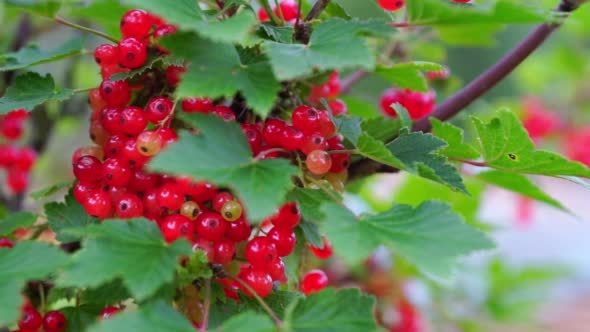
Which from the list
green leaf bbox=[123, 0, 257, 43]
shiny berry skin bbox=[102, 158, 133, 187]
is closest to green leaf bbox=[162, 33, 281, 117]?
green leaf bbox=[123, 0, 257, 43]

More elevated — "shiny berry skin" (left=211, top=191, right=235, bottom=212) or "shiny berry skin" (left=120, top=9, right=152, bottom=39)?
"shiny berry skin" (left=120, top=9, right=152, bottom=39)

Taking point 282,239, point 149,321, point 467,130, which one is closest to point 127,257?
point 149,321

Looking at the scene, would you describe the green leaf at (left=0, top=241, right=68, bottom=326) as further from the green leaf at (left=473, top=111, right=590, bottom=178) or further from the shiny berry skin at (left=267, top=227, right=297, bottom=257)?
the green leaf at (left=473, top=111, right=590, bottom=178)

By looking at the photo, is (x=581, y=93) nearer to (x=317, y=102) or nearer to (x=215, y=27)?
(x=317, y=102)

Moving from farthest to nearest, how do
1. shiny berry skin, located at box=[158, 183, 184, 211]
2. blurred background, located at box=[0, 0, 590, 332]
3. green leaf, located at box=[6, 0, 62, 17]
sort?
blurred background, located at box=[0, 0, 590, 332] < green leaf, located at box=[6, 0, 62, 17] < shiny berry skin, located at box=[158, 183, 184, 211]

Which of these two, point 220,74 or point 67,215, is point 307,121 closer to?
point 220,74

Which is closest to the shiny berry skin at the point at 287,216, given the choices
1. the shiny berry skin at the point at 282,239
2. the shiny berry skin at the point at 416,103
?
the shiny berry skin at the point at 282,239
